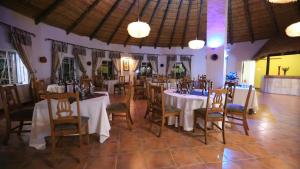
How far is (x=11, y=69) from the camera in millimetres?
5320

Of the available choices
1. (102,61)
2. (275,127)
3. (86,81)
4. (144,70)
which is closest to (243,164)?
(275,127)

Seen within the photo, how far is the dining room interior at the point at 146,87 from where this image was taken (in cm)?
259

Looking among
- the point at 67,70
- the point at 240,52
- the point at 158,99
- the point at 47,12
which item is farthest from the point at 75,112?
the point at 240,52

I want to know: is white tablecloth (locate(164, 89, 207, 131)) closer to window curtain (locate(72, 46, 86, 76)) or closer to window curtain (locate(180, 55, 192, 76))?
window curtain (locate(72, 46, 86, 76))

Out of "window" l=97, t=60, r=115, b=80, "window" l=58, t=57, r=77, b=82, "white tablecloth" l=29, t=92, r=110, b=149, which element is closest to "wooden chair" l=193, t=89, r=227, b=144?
"white tablecloth" l=29, t=92, r=110, b=149

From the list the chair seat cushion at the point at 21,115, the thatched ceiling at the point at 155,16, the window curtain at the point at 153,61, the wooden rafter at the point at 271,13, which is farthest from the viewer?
the window curtain at the point at 153,61

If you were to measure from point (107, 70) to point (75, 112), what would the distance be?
271 inches

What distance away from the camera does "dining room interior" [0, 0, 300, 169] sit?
2.59 m

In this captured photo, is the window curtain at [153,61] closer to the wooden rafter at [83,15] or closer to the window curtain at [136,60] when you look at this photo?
the window curtain at [136,60]

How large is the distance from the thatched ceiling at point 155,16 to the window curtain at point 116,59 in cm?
67

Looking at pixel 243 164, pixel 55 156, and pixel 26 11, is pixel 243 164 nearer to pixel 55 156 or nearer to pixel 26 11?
pixel 55 156

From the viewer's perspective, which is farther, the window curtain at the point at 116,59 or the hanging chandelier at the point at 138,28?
the window curtain at the point at 116,59

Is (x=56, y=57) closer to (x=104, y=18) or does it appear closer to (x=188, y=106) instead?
(x=104, y=18)

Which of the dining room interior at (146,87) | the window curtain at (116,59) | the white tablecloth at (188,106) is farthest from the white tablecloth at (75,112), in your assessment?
the window curtain at (116,59)
